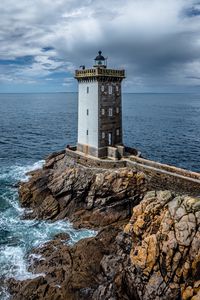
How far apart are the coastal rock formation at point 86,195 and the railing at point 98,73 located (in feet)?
36.6

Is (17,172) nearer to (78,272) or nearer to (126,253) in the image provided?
(78,272)

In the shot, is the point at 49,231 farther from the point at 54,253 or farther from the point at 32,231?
the point at 54,253

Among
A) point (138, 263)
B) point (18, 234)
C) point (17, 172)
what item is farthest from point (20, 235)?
point (17, 172)

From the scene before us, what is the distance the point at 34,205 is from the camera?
129ft

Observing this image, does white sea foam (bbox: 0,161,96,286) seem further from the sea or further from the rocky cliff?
the rocky cliff

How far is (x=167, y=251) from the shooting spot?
875 inches

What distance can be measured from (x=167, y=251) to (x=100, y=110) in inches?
874

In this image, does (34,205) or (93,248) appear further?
(34,205)

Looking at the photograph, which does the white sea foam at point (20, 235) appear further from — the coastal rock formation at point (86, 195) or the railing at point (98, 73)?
the railing at point (98, 73)

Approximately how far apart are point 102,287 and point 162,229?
587 cm

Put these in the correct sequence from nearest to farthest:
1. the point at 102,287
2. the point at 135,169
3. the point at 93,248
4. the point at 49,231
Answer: the point at 102,287 → the point at 93,248 → the point at 49,231 → the point at 135,169

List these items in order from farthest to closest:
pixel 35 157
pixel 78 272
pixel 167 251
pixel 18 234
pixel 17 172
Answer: pixel 35 157
pixel 17 172
pixel 18 234
pixel 78 272
pixel 167 251

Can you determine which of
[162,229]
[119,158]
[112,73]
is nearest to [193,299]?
[162,229]

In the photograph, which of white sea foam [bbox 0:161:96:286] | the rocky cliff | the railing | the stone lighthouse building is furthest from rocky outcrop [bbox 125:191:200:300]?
the railing
